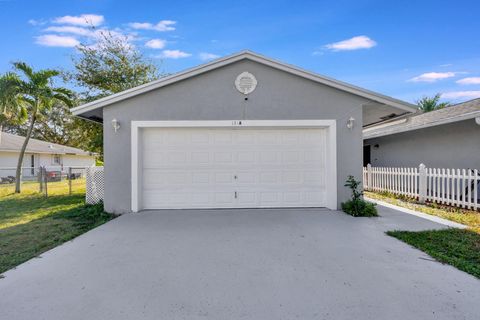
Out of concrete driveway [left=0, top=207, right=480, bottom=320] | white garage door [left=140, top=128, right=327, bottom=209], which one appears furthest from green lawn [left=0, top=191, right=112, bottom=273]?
white garage door [left=140, top=128, right=327, bottom=209]

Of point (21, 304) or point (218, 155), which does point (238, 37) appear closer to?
point (218, 155)

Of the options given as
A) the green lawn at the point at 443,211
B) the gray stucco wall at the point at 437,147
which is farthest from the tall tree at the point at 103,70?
the gray stucco wall at the point at 437,147

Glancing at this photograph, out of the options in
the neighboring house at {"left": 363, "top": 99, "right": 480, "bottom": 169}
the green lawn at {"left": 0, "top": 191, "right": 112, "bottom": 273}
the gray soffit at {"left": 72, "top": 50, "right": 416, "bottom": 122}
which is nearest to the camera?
the green lawn at {"left": 0, "top": 191, "right": 112, "bottom": 273}

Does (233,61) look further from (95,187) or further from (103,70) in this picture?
(103,70)

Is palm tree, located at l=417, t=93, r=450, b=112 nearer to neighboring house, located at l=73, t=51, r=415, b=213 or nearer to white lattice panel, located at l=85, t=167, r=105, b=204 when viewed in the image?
neighboring house, located at l=73, t=51, r=415, b=213

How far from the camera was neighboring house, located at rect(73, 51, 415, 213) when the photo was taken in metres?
7.12

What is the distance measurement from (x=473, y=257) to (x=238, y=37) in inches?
434

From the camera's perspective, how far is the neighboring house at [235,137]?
23.4ft

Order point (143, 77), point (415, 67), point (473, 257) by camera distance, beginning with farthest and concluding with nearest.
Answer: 1. point (415, 67)
2. point (143, 77)
3. point (473, 257)

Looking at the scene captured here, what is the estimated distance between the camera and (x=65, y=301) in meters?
2.80

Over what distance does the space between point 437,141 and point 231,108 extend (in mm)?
8319

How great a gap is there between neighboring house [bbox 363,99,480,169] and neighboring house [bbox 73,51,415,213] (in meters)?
2.90

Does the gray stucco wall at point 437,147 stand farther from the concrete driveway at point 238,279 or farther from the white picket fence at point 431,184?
the concrete driveway at point 238,279

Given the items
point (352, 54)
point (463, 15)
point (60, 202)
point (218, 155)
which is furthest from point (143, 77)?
point (463, 15)
